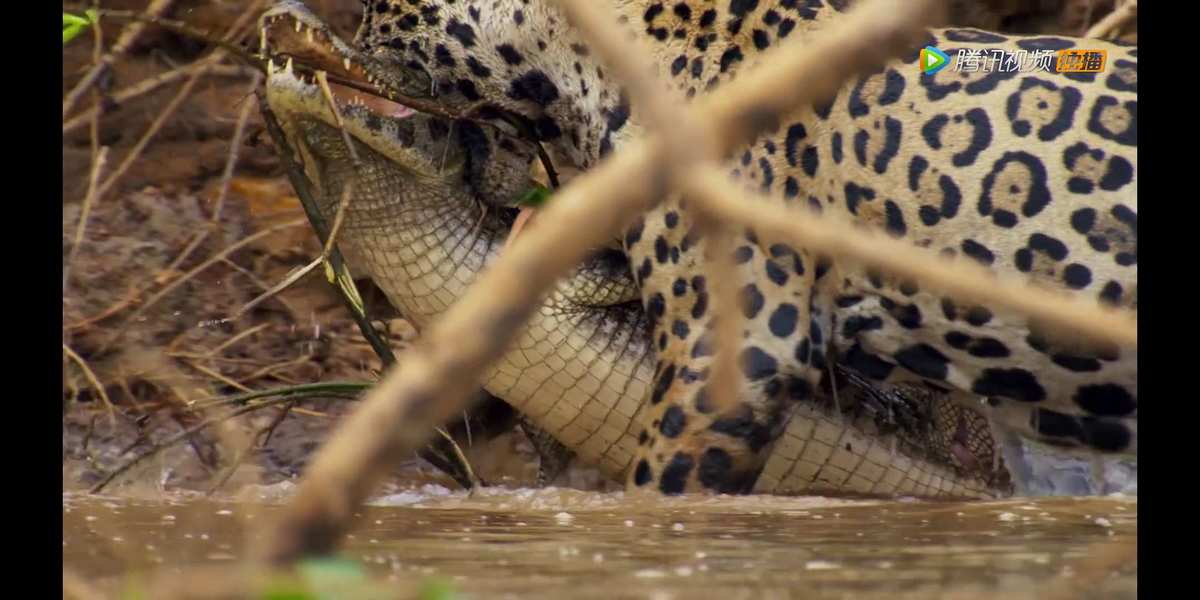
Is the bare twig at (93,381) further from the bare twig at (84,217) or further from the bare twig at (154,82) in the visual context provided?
the bare twig at (154,82)

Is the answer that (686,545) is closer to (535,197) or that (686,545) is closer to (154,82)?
(535,197)

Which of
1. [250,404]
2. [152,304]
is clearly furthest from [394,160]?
[152,304]

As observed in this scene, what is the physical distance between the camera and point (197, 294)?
5.68m

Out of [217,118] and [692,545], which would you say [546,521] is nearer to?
[692,545]

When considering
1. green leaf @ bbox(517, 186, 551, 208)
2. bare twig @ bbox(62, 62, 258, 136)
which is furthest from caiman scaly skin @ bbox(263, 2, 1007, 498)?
bare twig @ bbox(62, 62, 258, 136)

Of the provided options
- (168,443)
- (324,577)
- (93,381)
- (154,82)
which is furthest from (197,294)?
(324,577)

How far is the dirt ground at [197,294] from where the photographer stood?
5082mm

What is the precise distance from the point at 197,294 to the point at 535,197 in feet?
5.33

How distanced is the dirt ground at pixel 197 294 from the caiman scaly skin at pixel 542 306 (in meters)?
0.35

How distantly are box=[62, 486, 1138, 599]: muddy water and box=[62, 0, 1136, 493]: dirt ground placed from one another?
0.91 m

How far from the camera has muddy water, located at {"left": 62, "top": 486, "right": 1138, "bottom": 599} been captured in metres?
2.38

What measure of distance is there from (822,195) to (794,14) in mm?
447

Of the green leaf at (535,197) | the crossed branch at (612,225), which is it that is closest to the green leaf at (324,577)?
the crossed branch at (612,225)

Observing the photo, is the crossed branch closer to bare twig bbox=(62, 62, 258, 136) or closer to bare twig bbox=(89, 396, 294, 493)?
bare twig bbox=(89, 396, 294, 493)
